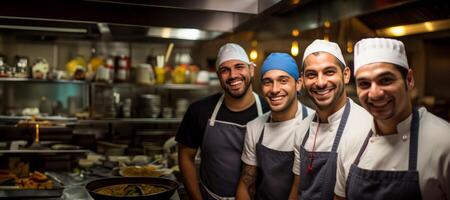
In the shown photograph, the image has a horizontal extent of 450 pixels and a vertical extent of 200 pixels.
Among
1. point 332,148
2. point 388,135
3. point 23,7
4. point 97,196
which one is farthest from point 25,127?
point 388,135

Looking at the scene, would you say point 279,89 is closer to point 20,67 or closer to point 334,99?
point 334,99

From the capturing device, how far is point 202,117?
9.02ft

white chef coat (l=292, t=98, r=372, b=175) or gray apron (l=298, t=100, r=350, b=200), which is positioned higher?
white chef coat (l=292, t=98, r=372, b=175)

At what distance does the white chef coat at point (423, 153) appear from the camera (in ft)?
4.19

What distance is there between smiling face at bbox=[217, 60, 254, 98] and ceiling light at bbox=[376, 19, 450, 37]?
135 centimetres

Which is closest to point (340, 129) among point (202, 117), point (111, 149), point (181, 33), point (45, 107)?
point (202, 117)

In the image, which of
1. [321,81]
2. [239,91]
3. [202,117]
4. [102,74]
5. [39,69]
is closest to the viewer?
[321,81]

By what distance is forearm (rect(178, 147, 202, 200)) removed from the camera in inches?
110

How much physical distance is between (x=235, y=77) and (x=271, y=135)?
0.49m

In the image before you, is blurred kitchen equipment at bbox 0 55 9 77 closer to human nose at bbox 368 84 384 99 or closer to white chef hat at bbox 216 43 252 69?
white chef hat at bbox 216 43 252 69

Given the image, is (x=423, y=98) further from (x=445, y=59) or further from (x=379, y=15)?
(x=379, y=15)

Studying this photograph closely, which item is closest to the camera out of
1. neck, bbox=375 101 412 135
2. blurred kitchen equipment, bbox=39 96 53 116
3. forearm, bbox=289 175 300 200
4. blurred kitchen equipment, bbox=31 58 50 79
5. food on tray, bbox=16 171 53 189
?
neck, bbox=375 101 412 135

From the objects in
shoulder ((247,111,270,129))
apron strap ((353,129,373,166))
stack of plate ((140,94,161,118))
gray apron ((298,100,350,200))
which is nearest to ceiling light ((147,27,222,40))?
stack of plate ((140,94,161,118))

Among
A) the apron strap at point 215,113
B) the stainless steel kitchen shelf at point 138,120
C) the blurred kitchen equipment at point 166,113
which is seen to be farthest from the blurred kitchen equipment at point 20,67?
the apron strap at point 215,113
